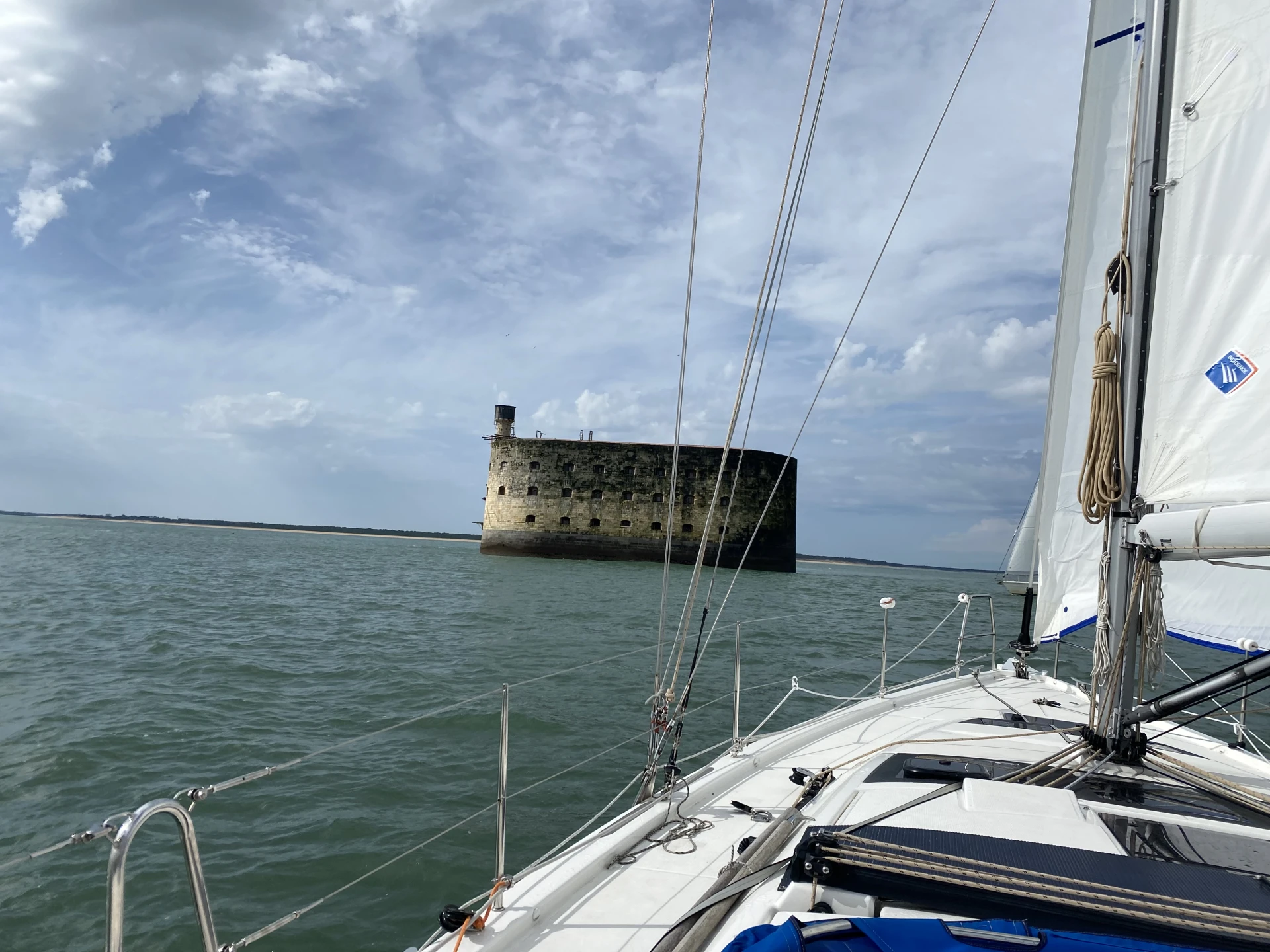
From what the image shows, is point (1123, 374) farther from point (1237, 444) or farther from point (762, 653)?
point (762, 653)

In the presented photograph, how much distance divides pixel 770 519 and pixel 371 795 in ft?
97.2

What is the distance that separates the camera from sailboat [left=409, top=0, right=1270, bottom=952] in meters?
1.66

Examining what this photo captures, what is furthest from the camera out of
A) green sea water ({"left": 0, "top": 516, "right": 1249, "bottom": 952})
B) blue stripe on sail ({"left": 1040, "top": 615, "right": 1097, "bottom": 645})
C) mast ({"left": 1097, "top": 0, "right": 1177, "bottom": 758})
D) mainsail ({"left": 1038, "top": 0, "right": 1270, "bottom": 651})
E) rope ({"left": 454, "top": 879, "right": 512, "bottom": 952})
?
blue stripe on sail ({"left": 1040, "top": 615, "right": 1097, "bottom": 645})

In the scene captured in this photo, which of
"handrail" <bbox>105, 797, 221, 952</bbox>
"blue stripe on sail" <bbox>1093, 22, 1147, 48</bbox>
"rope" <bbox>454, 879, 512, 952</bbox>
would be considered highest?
"blue stripe on sail" <bbox>1093, 22, 1147, 48</bbox>

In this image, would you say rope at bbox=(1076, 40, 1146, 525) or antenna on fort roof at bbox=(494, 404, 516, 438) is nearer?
rope at bbox=(1076, 40, 1146, 525)

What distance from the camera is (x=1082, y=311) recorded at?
4434 millimetres

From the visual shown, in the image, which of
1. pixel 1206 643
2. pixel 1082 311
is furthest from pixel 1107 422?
pixel 1206 643

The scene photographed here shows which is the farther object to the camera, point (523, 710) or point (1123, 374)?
point (523, 710)

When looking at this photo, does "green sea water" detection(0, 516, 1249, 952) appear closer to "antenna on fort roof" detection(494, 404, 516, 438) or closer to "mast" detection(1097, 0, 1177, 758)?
"mast" detection(1097, 0, 1177, 758)

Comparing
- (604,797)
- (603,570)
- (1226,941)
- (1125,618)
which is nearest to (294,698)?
(604,797)

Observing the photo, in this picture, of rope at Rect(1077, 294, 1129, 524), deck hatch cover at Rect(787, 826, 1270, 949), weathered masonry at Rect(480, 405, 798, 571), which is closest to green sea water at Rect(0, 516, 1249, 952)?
rope at Rect(1077, 294, 1129, 524)

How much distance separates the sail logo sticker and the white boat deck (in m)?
1.50

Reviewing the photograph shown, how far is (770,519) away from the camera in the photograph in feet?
110

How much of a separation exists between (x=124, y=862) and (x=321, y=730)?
5.72 metres
